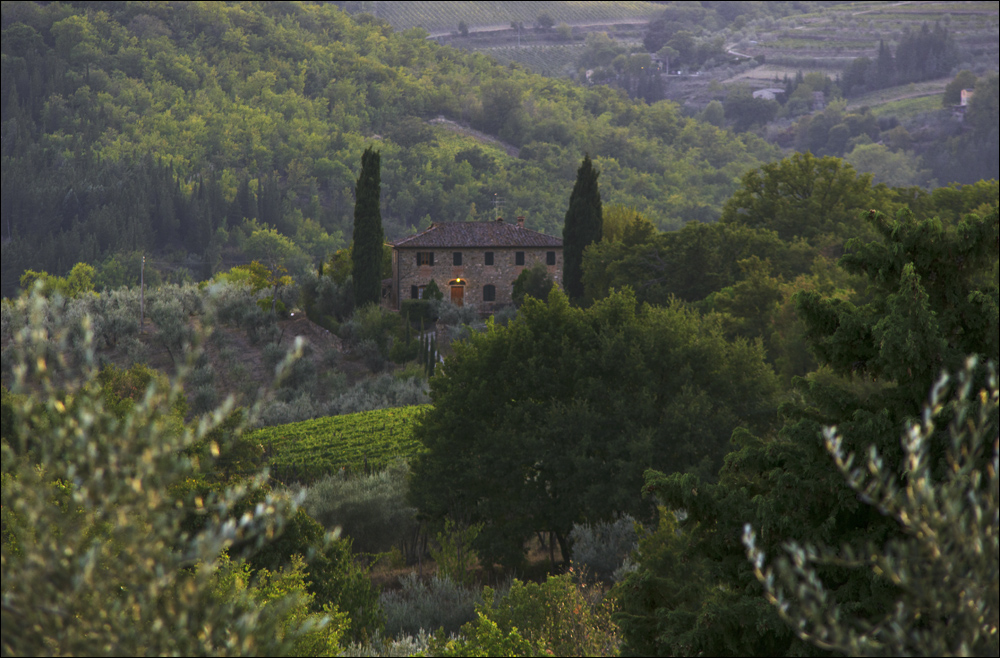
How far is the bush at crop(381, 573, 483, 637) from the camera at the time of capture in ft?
55.9

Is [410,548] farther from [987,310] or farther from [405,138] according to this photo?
[405,138]

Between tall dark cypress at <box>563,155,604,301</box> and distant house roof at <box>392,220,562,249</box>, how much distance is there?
479cm

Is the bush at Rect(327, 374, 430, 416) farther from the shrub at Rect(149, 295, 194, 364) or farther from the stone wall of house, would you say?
the stone wall of house

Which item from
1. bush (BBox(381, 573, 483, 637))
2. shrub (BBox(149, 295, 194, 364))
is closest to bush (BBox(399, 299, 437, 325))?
shrub (BBox(149, 295, 194, 364))

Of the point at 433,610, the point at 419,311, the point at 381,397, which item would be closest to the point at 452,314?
the point at 419,311

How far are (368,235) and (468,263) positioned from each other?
25.7 feet

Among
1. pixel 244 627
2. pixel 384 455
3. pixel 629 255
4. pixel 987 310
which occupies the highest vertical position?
pixel 987 310

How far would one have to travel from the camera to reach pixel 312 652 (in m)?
9.91

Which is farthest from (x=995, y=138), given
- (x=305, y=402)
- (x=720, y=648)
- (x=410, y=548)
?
(x=720, y=648)

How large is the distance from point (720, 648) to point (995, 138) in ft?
583

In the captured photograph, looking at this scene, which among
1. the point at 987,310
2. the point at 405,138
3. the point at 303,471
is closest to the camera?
the point at 987,310

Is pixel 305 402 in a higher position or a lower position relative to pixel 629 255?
lower

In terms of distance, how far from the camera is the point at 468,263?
5516cm

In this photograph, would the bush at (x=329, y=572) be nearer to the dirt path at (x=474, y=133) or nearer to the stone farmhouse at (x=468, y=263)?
the stone farmhouse at (x=468, y=263)
